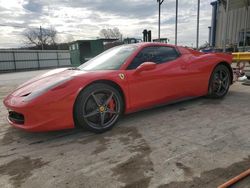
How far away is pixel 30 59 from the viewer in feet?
92.4

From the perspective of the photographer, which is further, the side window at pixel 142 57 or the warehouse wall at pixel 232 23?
the warehouse wall at pixel 232 23

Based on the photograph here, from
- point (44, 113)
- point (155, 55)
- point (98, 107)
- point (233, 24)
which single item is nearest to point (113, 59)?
point (155, 55)

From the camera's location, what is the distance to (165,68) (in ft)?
→ 12.2

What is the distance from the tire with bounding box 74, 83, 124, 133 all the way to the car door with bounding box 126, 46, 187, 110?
0.87 ft

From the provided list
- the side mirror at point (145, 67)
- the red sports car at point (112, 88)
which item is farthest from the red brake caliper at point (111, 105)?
the side mirror at point (145, 67)

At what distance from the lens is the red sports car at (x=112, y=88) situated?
→ 2714 millimetres

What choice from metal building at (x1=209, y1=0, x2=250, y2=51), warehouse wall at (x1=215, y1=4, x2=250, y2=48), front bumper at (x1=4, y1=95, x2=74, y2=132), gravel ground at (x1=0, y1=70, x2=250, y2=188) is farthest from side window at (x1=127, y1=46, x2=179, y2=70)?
warehouse wall at (x1=215, y1=4, x2=250, y2=48)

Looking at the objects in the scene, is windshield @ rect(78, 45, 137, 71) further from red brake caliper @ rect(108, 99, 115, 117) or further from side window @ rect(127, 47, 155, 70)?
red brake caliper @ rect(108, 99, 115, 117)

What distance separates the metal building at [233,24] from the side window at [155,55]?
17.5m

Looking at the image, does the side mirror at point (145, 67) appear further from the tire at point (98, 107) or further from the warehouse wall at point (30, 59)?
the warehouse wall at point (30, 59)

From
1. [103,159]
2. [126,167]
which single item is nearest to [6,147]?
[103,159]

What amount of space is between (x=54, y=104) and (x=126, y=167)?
1.16 metres

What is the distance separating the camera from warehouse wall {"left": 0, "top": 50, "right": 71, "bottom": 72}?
2663 centimetres

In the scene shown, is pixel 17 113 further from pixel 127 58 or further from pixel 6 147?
pixel 127 58
